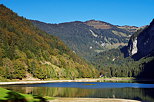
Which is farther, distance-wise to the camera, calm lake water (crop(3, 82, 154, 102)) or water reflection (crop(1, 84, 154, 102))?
calm lake water (crop(3, 82, 154, 102))

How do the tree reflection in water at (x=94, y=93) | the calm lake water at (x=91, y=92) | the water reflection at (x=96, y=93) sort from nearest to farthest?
the tree reflection in water at (x=94, y=93) < the water reflection at (x=96, y=93) < the calm lake water at (x=91, y=92)

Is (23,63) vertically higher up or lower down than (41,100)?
higher up

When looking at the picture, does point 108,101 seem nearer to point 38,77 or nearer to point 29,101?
point 29,101

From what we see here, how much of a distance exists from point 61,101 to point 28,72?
134595mm

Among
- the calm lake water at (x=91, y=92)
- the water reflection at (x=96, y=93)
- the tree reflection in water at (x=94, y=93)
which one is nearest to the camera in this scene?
the tree reflection in water at (x=94, y=93)

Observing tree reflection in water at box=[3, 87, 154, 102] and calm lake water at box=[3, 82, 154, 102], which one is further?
calm lake water at box=[3, 82, 154, 102]

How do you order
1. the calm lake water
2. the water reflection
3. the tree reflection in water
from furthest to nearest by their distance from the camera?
the calm lake water < the water reflection < the tree reflection in water

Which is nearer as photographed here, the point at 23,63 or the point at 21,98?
the point at 21,98

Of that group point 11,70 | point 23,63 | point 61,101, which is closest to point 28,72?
point 23,63

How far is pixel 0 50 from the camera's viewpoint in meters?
189

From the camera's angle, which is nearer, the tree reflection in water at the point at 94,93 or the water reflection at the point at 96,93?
the tree reflection in water at the point at 94,93

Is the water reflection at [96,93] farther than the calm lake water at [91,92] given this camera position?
No

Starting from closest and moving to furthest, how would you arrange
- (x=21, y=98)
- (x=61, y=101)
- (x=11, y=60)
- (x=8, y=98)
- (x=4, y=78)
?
(x=8, y=98)
(x=21, y=98)
(x=61, y=101)
(x=4, y=78)
(x=11, y=60)

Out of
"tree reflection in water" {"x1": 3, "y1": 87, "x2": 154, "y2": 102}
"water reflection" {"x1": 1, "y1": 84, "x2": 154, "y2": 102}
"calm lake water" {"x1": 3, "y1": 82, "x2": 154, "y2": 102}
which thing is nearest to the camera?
"tree reflection in water" {"x1": 3, "y1": 87, "x2": 154, "y2": 102}
